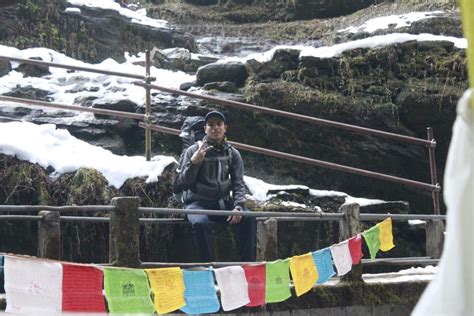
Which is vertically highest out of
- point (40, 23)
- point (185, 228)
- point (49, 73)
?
point (40, 23)

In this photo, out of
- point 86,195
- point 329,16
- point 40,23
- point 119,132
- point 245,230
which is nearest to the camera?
point 245,230

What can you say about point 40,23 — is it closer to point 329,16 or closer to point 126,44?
point 126,44

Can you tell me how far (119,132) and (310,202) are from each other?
10.1 ft

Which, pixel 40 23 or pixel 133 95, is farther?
pixel 40 23

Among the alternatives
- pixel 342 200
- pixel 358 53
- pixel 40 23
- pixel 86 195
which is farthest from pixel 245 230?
pixel 40 23

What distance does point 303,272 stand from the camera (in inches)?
235

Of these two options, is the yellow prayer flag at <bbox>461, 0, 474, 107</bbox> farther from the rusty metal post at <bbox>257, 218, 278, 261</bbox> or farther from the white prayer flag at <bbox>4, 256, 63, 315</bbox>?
the rusty metal post at <bbox>257, 218, 278, 261</bbox>

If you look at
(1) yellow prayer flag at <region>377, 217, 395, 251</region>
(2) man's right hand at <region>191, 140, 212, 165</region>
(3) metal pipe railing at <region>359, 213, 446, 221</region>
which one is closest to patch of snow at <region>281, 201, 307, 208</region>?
(3) metal pipe railing at <region>359, 213, 446, 221</region>

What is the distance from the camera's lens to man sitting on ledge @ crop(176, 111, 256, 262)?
6211 millimetres

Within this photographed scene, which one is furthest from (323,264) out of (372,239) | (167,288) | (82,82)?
(82,82)

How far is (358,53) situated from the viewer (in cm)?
1141

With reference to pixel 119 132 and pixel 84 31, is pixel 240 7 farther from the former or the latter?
pixel 119 132

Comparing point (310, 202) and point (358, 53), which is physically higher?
point (358, 53)

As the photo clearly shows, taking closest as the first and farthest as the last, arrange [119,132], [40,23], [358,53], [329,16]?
[119,132] → [358,53] → [40,23] → [329,16]
